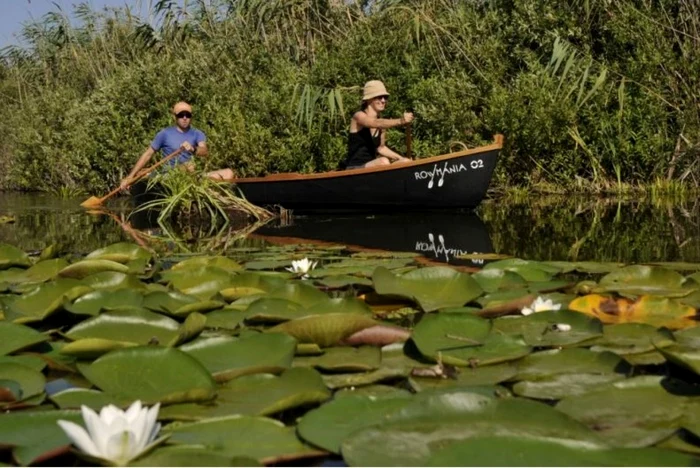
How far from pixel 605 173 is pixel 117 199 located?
6415 millimetres

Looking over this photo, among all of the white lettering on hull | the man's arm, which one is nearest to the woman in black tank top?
the white lettering on hull

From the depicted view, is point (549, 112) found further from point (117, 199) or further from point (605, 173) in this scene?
point (117, 199)

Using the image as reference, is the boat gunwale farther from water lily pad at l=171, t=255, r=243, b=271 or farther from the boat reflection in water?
water lily pad at l=171, t=255, r=243, b=271

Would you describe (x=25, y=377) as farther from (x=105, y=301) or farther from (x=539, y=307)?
(x=539, y=307)

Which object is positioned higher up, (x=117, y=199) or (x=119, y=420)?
(x=119, y=420)

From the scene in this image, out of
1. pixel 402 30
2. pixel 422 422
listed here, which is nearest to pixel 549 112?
pixel 402 30

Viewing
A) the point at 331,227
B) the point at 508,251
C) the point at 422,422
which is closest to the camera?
the point at 422,422

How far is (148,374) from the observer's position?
150 cm

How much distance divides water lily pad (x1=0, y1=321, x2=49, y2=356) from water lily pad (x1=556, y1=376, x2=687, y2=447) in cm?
113

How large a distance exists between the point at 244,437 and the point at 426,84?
7698 mm

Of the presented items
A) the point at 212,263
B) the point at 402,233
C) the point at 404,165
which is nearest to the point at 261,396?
the point at 212,263

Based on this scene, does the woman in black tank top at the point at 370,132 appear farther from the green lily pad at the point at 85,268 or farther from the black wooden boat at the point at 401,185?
the green lily pad at the point at 85,268

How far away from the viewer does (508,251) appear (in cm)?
386

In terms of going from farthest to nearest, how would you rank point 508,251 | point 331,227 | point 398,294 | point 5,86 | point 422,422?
point 5,86 → point 331,227 → point 508,251 → point 398,294 → point 422,422
